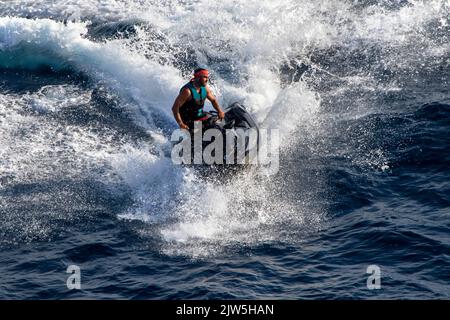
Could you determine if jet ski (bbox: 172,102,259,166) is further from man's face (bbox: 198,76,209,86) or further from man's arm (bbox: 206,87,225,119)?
man's face (bbox: 198,76,209,86)

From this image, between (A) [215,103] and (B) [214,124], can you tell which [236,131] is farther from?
(A) [215,103]

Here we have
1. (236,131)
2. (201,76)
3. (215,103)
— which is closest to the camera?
(201,76)

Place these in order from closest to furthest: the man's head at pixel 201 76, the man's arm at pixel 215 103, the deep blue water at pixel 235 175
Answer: the deep blue water at pixel 235 175 < the man's head at pixel 201 76 < the man's arm at pixel 215 103

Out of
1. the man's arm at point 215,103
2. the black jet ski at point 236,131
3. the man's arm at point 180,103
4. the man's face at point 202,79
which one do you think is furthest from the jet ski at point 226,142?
the man's face at point 202,79

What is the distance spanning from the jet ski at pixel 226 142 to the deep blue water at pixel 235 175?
0.39 meters

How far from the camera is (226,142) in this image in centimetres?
1438

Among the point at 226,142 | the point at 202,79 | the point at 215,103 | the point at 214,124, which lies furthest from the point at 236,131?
the point at 202,79

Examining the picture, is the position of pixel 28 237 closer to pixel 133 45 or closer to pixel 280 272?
pixel 280 272

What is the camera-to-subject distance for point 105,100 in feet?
61.3

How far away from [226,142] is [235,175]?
70cm

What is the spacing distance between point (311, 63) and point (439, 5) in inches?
191

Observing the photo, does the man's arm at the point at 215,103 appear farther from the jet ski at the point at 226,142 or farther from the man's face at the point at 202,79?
the man's face at the point at 202,79

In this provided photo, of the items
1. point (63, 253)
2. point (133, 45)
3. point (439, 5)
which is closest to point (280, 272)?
point (63, 253)

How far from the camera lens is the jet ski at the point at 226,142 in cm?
1433
